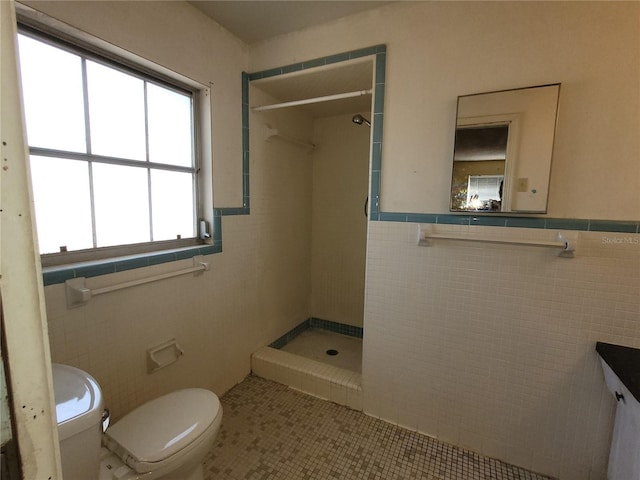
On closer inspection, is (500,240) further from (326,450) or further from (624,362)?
(326,450)

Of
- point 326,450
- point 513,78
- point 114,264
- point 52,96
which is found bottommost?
point 326,450

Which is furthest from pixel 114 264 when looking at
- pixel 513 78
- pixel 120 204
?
pixel 513 78

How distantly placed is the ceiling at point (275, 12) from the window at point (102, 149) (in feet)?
1.50

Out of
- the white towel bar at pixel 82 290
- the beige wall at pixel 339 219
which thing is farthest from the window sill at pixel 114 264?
the beige wall at pixel 339 219

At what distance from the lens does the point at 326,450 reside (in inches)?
61.8

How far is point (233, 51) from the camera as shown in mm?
1878

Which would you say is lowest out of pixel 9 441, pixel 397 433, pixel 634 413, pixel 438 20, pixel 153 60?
pixel 397 433

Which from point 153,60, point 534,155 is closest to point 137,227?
point 153,60

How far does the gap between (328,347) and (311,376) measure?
0.66 meters

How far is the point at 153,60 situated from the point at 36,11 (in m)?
0.44

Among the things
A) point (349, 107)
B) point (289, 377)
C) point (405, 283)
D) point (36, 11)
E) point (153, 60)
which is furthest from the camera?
point (349, 107)

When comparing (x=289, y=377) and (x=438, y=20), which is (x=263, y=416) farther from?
(x=438, y=20)

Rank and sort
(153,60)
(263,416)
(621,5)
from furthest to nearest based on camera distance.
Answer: (263,416) → (153,60) → (621,5)

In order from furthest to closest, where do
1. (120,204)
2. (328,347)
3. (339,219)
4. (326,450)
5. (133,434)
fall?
(339,219)
(328,347)
(326,450)
(120,204)
(133,434)
